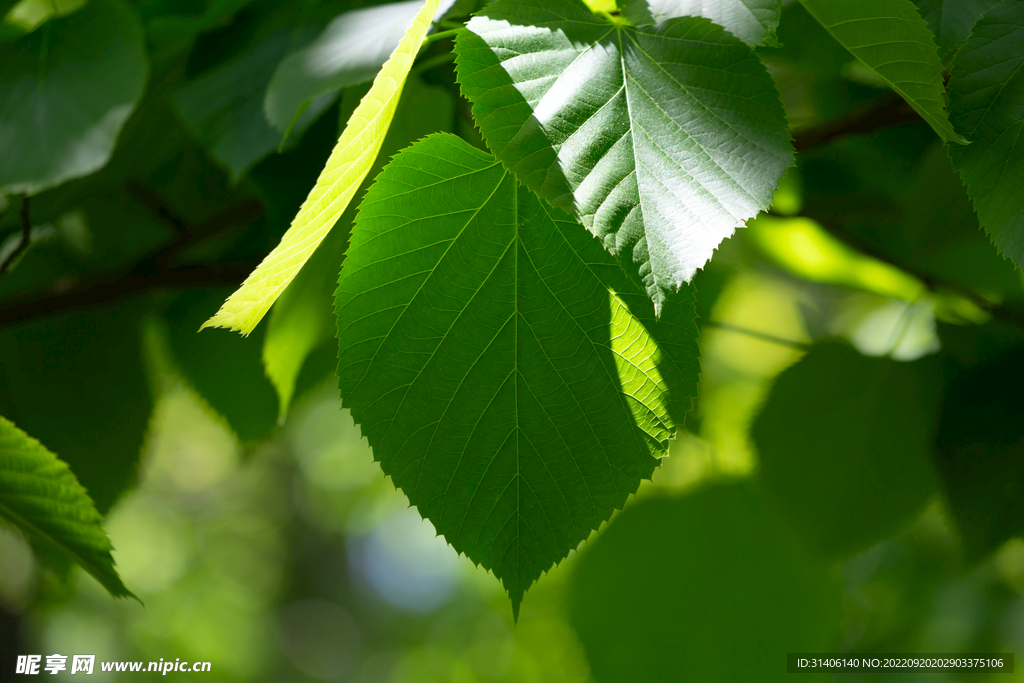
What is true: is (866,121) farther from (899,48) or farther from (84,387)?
(84,387)

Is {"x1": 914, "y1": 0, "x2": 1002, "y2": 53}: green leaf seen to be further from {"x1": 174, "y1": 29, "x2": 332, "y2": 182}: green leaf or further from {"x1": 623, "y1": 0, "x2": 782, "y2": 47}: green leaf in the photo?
{"x1": 174, "y1": 29, "x2": 332, "y2": 182}: green leaf

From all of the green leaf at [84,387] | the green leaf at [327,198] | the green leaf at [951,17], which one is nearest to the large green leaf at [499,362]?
the green leaf at [327,198]

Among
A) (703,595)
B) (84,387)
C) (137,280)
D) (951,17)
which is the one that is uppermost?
(951,17)

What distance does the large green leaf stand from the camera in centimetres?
25

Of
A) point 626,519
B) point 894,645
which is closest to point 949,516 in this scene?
point 626,519

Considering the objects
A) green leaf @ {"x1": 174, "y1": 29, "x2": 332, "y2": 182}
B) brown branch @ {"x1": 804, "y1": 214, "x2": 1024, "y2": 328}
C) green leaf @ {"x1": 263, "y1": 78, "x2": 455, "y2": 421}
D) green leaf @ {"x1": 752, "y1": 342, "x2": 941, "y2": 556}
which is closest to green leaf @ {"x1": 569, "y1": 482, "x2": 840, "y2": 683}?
green leaf @ {"x1": 752, "y1": 342, "x2": 941, "y2": 556}

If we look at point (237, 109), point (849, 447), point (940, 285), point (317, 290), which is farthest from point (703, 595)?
point (237, 109)

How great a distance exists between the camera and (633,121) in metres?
0.21

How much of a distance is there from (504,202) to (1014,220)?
0.61 ft

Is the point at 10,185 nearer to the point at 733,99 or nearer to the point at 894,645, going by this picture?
the point at 733,99

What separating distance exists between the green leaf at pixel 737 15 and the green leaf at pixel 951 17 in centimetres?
9

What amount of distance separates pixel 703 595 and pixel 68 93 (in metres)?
0.64

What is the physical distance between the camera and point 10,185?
0.38 metres

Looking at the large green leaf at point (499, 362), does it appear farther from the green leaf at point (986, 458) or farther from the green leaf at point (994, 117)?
the green leaf at point (986, 458)
